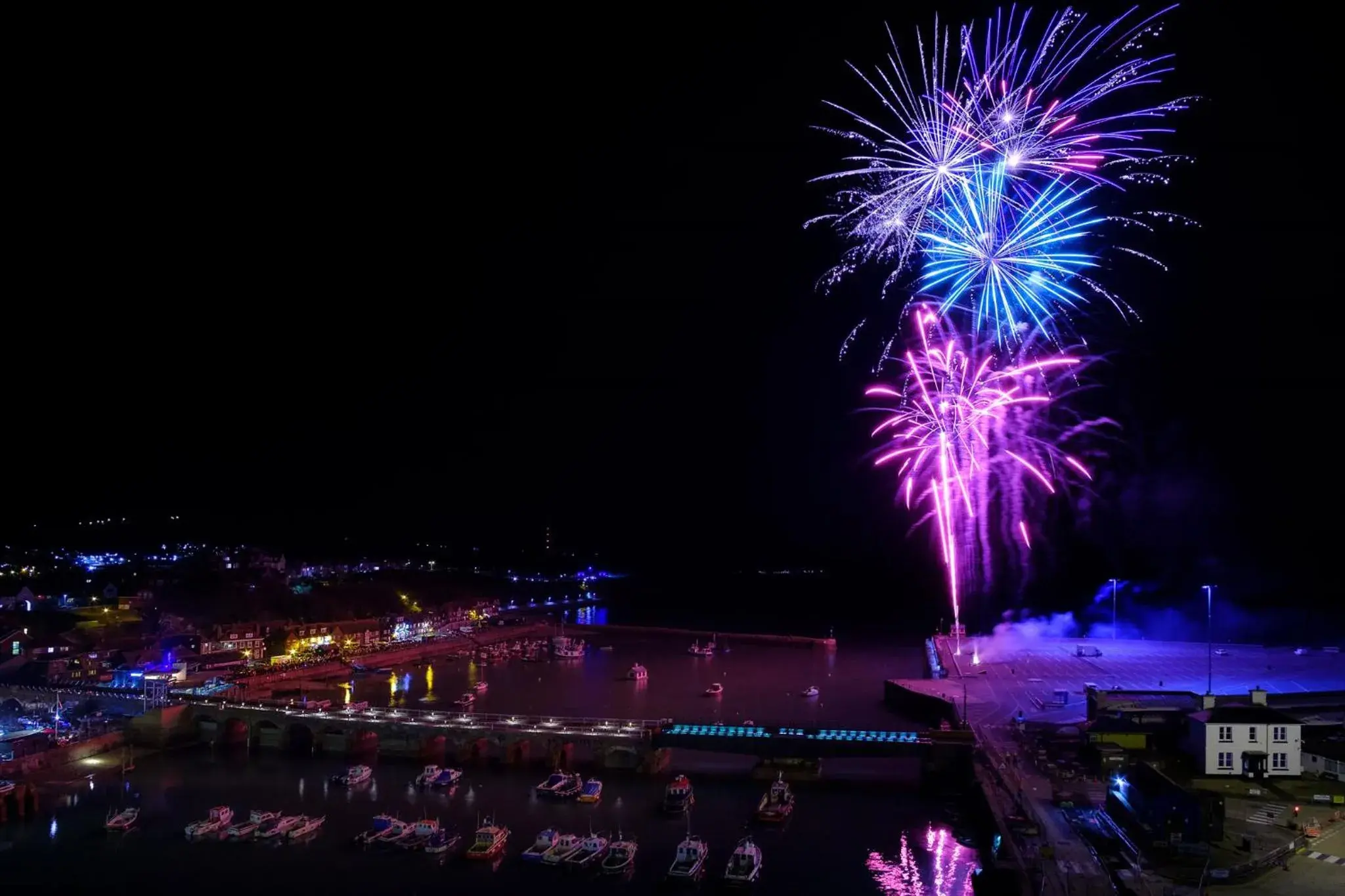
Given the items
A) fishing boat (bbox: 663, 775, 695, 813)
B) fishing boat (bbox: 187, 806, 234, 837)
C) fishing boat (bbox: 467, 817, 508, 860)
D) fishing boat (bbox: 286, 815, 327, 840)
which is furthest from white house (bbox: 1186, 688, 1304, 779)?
fishing boat (bbox: 187, 806, 234, 837)

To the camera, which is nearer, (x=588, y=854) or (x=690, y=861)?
(x=690, y=861)

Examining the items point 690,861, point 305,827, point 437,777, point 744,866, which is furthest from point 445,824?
point 744,866

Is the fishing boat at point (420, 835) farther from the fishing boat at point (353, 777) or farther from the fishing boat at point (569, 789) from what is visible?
the fishing boat at point (353, 777)

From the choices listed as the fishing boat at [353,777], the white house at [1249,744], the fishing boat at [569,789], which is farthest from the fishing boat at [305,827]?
the white house at [1249,744]

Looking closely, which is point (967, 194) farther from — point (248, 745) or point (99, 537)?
point (99, 537)

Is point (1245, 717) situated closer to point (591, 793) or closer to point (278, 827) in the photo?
point (591, 793)

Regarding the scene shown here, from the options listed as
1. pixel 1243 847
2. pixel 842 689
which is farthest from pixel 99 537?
pixel 1243 847
